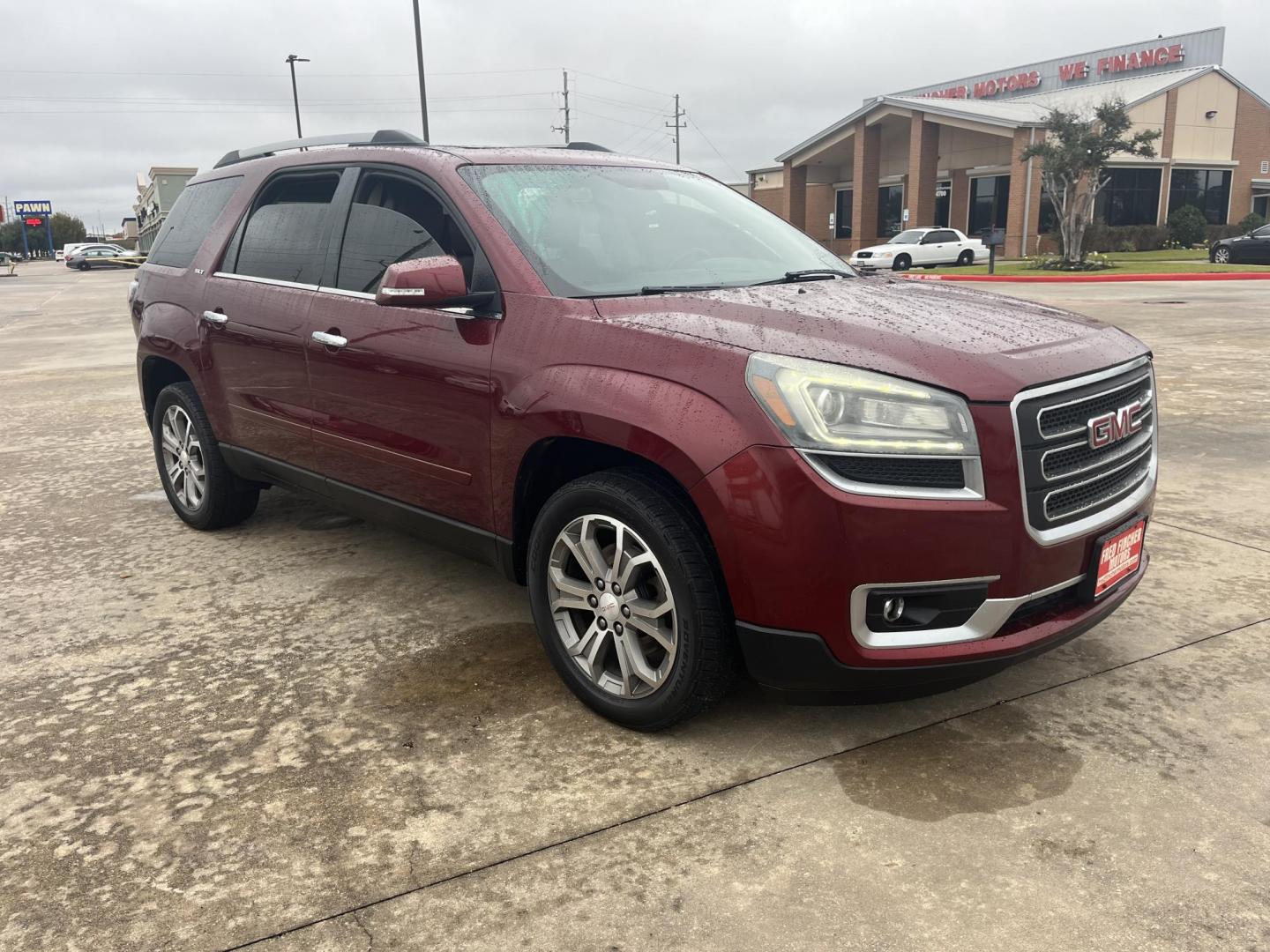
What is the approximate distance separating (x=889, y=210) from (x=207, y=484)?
152 feet

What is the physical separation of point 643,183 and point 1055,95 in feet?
167

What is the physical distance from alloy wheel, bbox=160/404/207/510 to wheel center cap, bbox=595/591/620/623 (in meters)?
2.81

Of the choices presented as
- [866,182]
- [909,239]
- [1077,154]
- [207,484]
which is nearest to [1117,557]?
[207,484]

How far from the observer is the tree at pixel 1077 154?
29.8 metres

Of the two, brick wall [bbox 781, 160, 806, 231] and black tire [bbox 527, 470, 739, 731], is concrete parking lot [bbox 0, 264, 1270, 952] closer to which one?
black tire [bbox 527, 470, 739, 731]

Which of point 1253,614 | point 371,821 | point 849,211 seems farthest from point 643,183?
point 849,211

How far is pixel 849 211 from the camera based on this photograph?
50.2 meters

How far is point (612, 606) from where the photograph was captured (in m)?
3.01

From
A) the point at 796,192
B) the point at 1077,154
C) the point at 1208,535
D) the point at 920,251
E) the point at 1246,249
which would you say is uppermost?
the point at 796,192

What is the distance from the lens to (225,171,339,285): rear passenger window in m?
4.15

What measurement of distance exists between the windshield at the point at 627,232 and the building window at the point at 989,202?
40156 millimetres

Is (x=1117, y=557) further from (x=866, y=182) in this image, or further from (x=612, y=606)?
(x=866, y=182)

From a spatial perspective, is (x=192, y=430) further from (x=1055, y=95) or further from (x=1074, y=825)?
(x=1055, y=95)

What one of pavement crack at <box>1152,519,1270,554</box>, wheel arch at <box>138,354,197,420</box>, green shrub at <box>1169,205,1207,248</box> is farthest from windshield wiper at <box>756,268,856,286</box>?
green shrub at <box>1169,205,1207,248</box>
